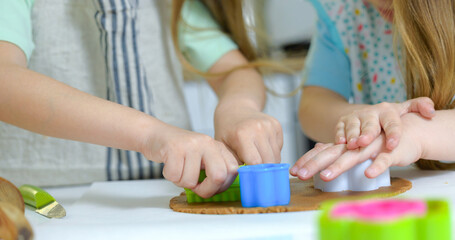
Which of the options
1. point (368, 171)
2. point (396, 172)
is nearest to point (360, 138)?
point (368, 171)

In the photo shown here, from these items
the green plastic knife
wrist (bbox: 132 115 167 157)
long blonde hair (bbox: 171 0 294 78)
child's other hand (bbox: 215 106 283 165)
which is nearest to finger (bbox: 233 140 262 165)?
child's other hand (bbox: 215 106 283 165)

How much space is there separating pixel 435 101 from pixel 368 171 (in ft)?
0.82

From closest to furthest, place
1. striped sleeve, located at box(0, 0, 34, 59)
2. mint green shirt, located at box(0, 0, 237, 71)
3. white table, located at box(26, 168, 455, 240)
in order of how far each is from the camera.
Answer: white table, located at box(26, 168, 455, 240), striped sleeve, located at box(0, 0, 34, 59), mint green shirt, located at box(0, 0, 237, 71)

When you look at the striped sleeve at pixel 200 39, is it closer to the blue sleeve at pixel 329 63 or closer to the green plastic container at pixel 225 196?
the blue sleeve at pixel 329 63

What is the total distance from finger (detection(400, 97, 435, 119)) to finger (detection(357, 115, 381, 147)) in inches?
2.7

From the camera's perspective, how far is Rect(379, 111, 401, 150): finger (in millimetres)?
591

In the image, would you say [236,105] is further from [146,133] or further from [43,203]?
[43,203]

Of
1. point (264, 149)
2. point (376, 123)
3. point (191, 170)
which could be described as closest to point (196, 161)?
point (191, 170)

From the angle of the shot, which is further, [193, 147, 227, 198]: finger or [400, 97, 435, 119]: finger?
[400, 97, 435, 119]: finger

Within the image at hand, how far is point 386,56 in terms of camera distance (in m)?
0.96

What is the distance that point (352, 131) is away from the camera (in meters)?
0.62

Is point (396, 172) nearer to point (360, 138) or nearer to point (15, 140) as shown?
point (360, 138)

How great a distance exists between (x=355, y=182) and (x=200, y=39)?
494mm

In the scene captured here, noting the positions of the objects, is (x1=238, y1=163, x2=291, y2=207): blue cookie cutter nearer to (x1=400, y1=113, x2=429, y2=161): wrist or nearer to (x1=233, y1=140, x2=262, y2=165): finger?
(x1=233, y1=140, x2=262, y2=165): finger
